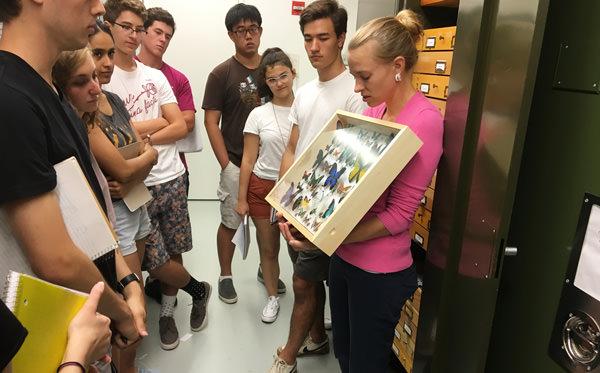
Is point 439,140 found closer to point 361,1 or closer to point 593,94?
point 593,94

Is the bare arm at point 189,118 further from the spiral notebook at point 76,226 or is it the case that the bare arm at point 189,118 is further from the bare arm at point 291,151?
the spiral notebook at point 76,226

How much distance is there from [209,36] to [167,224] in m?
2.43

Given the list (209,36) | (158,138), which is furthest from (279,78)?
(209,36)

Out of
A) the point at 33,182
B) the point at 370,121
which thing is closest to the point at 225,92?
the point at 370,121

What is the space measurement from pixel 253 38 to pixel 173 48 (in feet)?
5.49

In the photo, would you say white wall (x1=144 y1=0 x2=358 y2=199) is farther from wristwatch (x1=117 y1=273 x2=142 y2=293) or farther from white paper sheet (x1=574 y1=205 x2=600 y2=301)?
white paper sheet (x1=574 y1=205 x2=600 y2=301)

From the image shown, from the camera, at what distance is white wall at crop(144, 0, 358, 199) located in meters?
3.93

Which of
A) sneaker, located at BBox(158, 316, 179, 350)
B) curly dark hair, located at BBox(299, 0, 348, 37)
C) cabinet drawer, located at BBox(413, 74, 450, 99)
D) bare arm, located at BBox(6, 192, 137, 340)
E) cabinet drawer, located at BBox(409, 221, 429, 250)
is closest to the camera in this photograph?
bare arm, located at BBox(6, 192, 137, 340)

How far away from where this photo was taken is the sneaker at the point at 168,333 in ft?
7.29

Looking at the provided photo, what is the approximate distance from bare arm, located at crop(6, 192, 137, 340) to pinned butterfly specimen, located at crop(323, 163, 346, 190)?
27.7 inches

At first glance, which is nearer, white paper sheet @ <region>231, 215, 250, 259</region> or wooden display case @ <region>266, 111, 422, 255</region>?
wooden display case @ <region>266, 111, 422, 255</region>

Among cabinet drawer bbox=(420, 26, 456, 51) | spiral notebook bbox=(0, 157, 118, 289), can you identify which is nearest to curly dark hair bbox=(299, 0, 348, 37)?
cabinet drawer bbox=(420, 26, 456, 51)

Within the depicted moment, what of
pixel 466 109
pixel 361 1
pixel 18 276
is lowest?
pixel 18 276

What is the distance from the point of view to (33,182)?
2.64 ft
